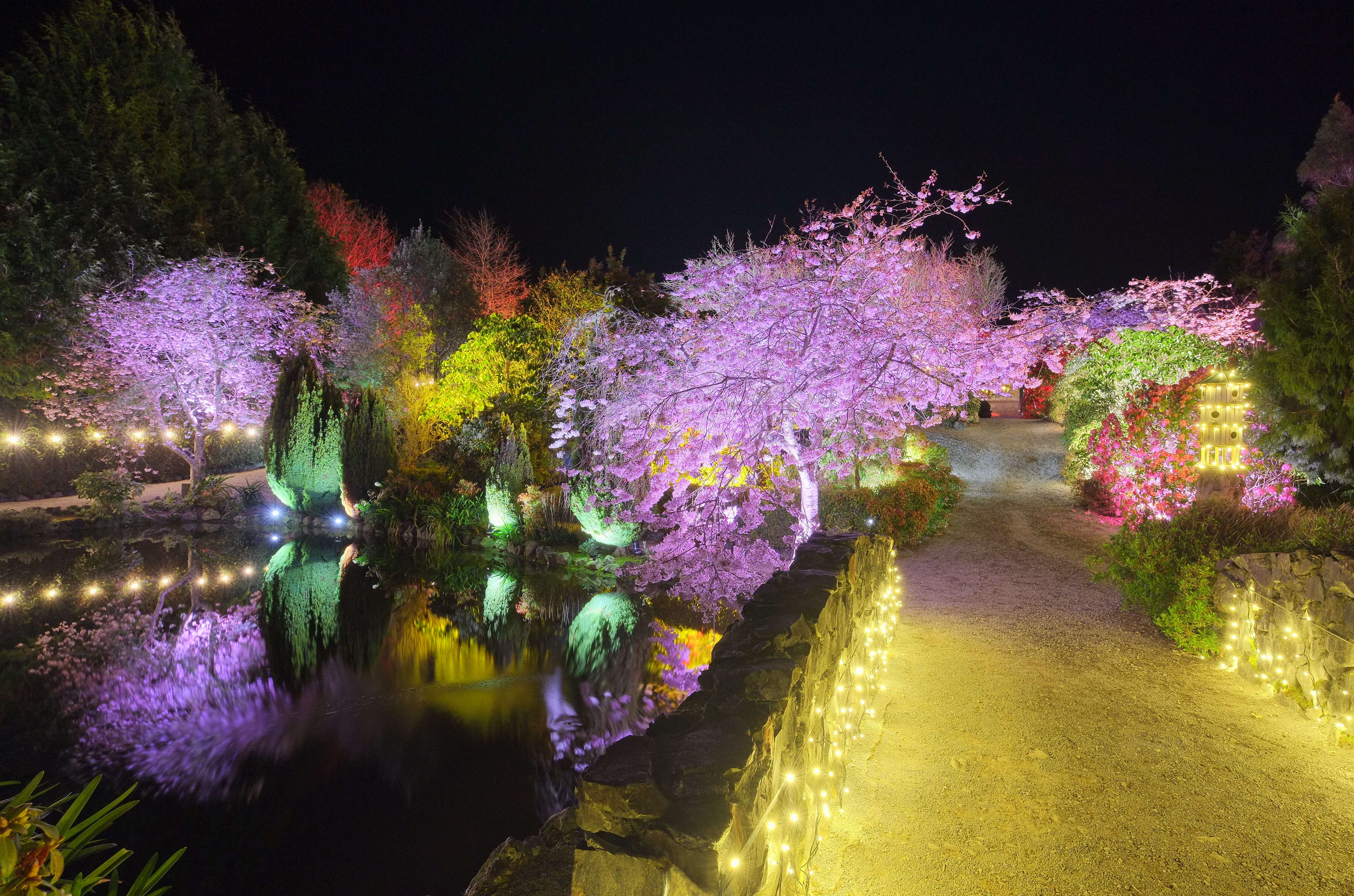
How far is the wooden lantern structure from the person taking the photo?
374 inches

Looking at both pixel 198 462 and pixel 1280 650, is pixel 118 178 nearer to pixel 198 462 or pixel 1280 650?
pixel 198 462

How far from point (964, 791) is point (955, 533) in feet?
27.5

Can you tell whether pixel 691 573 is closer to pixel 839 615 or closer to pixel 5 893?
pixel 839 615

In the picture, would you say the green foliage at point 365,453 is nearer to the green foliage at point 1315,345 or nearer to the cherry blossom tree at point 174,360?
the cherry blossom tree at point 174,360

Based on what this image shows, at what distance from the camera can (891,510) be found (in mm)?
10375

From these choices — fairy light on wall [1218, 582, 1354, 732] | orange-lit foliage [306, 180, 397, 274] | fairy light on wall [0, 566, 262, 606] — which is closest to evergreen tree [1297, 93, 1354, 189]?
fairy light on wall [1218, 582, 1354, 732]

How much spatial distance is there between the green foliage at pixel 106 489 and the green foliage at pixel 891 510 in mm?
14215

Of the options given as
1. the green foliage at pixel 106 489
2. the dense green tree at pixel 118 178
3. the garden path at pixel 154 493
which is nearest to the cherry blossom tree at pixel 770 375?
the green foliage at pixel 106 489

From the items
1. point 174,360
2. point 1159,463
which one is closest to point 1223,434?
point 1159,463

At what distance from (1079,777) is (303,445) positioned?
1565cm

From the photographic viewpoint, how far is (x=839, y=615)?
4109 millimetres

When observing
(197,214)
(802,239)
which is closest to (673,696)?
(802,239)

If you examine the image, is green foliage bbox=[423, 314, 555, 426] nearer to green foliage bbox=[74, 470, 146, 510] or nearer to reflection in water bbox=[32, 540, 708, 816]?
reflection in water bbox=[32, 540, 708, 816]

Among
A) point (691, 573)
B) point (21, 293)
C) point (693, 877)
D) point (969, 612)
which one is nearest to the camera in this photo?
point (693, 877)
